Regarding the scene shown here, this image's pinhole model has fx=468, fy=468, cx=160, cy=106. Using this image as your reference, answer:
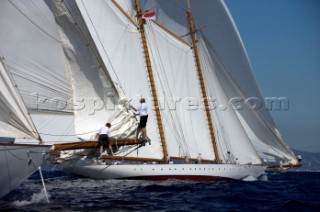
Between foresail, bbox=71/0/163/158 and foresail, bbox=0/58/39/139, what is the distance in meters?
16.0

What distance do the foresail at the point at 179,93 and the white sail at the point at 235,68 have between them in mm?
2594

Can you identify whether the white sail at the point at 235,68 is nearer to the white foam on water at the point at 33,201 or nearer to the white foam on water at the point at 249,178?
the white foam on water at the point at 249,178

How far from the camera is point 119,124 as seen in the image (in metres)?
21.8

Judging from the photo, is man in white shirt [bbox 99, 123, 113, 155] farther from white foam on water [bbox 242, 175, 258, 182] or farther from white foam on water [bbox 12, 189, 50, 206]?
white foam on water [bbox 242, 175, 258, 182]

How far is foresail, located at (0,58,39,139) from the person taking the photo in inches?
643

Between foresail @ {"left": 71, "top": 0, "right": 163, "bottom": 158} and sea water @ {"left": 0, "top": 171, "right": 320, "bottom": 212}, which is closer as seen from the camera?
sea water @ {"left": 0, "top": 171, "right": 320, "bottom": 212}

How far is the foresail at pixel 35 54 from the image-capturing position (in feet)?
65.7

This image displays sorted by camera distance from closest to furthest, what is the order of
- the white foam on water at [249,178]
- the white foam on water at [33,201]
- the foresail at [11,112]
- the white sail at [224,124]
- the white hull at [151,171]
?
the foresail at [11,112] → the white foam on water at [33,201] → the white hull at [151,171] → the white foam on water at [249,178] → the white sail at [224,124]

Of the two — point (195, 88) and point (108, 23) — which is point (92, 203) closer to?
point (108, 23)

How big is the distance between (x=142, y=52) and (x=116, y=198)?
601 inches

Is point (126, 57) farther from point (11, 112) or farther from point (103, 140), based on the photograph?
point (11, 112)

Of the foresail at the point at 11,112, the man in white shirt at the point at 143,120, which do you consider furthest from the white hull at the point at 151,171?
the foresail at the point at 11,112

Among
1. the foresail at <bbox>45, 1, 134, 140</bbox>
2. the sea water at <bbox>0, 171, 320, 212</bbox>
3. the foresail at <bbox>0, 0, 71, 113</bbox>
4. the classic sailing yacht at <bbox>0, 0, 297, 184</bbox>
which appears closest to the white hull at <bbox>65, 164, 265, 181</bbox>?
the classic sailing yacht at <bbox>0, 0, 297, 184</bbox>

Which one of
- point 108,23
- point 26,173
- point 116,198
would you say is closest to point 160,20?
point 108,23
